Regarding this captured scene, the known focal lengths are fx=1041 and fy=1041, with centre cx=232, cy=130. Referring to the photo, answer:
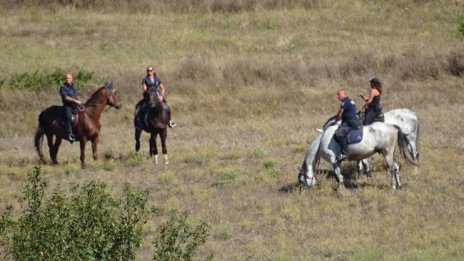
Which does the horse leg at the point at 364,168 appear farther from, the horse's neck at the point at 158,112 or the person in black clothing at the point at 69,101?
the person in black clothing at the point at 69,101

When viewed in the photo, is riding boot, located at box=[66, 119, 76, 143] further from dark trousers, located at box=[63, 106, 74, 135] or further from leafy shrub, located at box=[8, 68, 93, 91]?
leafy shrub, located at box=[8, 68, 93, 91]

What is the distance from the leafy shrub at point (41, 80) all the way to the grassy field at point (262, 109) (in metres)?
0.32

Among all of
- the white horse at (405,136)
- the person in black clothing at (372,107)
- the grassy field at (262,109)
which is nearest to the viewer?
the grassy field at (262,109)

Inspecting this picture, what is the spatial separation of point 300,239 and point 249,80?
61.0 ft

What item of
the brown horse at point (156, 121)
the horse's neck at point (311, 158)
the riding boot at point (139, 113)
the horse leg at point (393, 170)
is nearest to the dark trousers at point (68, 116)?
the riding boot at point (139, 113)

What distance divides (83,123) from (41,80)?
10.8m

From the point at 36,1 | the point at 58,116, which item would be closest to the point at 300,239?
the point at 58,116

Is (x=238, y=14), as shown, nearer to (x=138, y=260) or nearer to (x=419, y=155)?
(x=419, y=155)

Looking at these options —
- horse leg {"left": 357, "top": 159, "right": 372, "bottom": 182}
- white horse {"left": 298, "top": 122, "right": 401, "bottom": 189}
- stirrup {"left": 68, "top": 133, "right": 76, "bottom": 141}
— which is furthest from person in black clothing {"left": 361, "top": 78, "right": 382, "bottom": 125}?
stirrup {"left": 68, "top": 133, "right": 76, "bottom": 141}

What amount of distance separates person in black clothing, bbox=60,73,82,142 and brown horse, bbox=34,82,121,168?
0.15 m

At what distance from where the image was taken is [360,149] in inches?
875

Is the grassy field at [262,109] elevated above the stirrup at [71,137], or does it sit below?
below

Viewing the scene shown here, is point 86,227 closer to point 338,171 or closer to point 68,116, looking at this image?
point 338,171

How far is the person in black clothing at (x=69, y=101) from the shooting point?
26.8 meters
